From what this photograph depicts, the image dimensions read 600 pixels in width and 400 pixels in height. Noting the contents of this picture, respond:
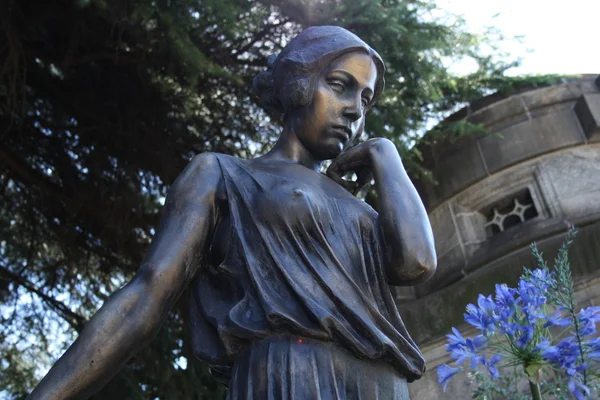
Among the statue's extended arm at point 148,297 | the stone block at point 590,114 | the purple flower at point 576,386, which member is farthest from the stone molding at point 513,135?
the statue's extended arm at point 148,297

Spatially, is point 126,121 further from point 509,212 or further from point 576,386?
point 576,386

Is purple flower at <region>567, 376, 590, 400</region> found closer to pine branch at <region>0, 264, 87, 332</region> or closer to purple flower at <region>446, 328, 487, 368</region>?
purple flower at <region>446, 328, 487, 368</region>

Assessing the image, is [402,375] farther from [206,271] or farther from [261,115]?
[261,115]

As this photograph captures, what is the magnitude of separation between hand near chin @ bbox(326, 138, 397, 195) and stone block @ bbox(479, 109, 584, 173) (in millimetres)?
6041

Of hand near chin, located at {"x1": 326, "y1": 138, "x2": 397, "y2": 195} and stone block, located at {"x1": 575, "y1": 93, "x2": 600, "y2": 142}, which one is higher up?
stone block, located at {"x1": 575, "y1": 93, "x2": 600, "y2": 142}

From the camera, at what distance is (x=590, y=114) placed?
860cm

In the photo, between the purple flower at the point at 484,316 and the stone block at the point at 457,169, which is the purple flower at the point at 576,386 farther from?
the stone block at the point at 457,169

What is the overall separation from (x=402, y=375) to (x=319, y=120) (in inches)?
35.7

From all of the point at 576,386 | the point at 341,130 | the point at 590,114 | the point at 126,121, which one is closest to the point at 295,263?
the point at 341,130

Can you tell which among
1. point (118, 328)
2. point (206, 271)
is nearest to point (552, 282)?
point (206, 271)

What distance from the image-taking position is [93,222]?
8.31 metres

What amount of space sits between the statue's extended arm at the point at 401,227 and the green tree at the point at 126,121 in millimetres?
4417

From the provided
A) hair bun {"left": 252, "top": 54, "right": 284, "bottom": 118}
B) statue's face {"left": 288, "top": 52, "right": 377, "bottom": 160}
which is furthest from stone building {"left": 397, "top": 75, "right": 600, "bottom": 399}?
statue's face {"left": 288, "top": 52, "right": 377, "bottom": 160}

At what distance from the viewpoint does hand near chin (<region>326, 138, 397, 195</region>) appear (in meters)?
2.84
